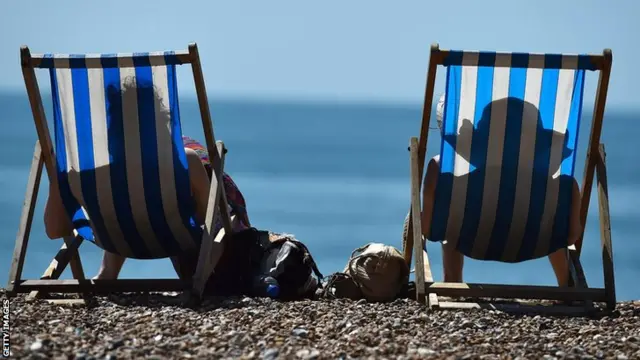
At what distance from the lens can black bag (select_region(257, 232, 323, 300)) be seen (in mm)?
4398

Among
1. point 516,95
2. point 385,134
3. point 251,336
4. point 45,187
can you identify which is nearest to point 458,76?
point 516,95

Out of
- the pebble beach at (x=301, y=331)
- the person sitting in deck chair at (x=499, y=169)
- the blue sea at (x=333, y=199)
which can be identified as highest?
the blue sea at (x=333, y=199)

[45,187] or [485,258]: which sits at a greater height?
[45,187]

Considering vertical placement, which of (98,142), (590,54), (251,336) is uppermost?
(590,54)

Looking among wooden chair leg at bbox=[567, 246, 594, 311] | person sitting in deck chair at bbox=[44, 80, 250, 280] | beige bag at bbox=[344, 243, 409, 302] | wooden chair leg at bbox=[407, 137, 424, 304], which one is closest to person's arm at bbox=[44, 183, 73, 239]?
person sitting in deck chair at bbox=[44, 80, 250, 280]

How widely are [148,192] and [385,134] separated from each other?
3462cm

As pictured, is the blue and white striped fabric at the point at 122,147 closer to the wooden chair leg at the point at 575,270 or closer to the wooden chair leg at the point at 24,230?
the wooden chair leg at the point at 24,230

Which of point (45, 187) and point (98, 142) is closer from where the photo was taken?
point (98, 142)

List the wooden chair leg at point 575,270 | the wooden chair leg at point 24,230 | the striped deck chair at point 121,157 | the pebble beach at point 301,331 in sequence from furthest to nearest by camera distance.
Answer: the wooden chair leg at point 575,270
the wooden chair leg at point 24,230
the striped deck chair at point 121,157
the pebble beach at point 301,331

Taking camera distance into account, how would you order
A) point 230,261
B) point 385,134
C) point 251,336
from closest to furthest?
point 251,336, point 230,261, point 385,134

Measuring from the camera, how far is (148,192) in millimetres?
4285

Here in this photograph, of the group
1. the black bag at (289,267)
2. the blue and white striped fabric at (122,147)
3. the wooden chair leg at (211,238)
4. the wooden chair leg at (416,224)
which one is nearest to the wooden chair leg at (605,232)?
the wooden chair leg at (416,224)

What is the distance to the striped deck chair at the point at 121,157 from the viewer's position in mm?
4145

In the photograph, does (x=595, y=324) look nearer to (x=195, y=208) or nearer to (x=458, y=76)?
(x=458, y=76)
